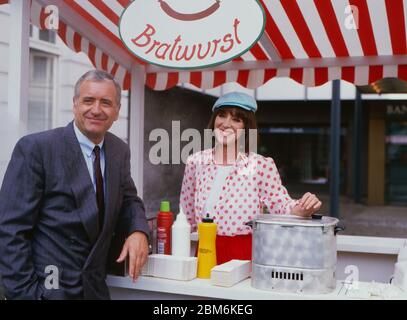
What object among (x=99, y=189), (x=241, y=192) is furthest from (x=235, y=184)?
(x=99, y=189)

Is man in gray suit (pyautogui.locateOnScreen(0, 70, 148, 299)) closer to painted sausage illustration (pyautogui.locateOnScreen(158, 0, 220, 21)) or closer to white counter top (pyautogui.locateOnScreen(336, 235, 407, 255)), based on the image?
painted sausage illustration (pyautogui.locateOnScreen(158, 0, 220, 21))

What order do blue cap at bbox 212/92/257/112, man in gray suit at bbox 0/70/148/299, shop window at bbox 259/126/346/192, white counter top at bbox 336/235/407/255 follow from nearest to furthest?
man in gray suit at bbox 0/70/148/299, blue cap at bbox 212/92/257/112, white counter top at bbox 336/235/407/255, shop window at bbox 259/126/346/192

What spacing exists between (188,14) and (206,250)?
3.69 ft

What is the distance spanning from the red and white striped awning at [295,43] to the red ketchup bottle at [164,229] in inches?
49.2

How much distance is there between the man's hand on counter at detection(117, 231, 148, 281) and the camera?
2.07 metres

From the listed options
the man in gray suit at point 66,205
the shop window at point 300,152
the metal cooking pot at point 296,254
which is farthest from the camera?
the shop window at point 300,152

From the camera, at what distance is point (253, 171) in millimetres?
2488

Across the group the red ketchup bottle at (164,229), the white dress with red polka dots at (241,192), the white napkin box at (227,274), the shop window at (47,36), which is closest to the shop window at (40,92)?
the shop window at (47,36)

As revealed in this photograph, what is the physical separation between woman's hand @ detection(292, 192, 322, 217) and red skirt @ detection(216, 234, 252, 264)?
0.33 meters

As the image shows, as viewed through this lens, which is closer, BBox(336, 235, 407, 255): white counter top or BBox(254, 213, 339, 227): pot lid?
BBox(254, 213, 339, 227): pot lid

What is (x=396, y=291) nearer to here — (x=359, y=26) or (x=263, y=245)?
(x=263, y=245)

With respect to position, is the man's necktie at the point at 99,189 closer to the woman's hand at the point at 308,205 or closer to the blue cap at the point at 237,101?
the blue cap at the point at 237,101

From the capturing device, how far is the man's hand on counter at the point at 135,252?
6.79ft

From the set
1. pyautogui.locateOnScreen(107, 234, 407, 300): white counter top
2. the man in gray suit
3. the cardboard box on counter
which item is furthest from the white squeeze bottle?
the man in gray suit
